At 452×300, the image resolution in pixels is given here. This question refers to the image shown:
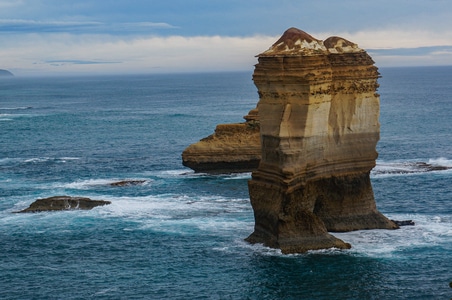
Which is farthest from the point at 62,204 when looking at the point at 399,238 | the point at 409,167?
the point at 409,167

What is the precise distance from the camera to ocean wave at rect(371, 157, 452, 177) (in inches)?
2785

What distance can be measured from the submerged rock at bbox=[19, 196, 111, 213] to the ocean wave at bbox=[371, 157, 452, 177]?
82.3 feet

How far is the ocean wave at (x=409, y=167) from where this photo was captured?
70750 millimetres

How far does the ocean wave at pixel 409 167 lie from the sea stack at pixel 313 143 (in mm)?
19428

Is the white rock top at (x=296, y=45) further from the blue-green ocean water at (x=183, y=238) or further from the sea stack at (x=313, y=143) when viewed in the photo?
the blue-green ocean water at (x=183, y=238)

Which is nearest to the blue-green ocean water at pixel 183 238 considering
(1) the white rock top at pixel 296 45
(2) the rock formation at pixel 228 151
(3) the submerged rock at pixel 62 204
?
(3) the submerged rock at pixel 62 204

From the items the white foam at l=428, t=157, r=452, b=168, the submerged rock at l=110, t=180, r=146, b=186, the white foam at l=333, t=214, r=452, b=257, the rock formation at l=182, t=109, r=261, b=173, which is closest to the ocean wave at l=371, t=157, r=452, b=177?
the white foam at l=428, t=157, r=452, b=168

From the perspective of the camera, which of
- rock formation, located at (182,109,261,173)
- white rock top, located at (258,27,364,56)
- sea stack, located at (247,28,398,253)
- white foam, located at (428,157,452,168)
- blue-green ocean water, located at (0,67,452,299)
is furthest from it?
white foam, located at (428,157,452,168)

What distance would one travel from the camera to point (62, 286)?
40.9 meters

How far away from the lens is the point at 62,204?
59281 millimetres

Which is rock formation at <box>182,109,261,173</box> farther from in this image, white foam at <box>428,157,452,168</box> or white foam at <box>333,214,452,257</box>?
white foam at <box>333,214,452,257</box>

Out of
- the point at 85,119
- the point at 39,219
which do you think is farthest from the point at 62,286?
the point at 85,119

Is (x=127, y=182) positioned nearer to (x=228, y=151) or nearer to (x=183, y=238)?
(x=228, y=151)

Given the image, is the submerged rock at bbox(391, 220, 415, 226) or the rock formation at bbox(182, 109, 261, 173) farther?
the rock formation at bbox(182, 109, 261, 173)
